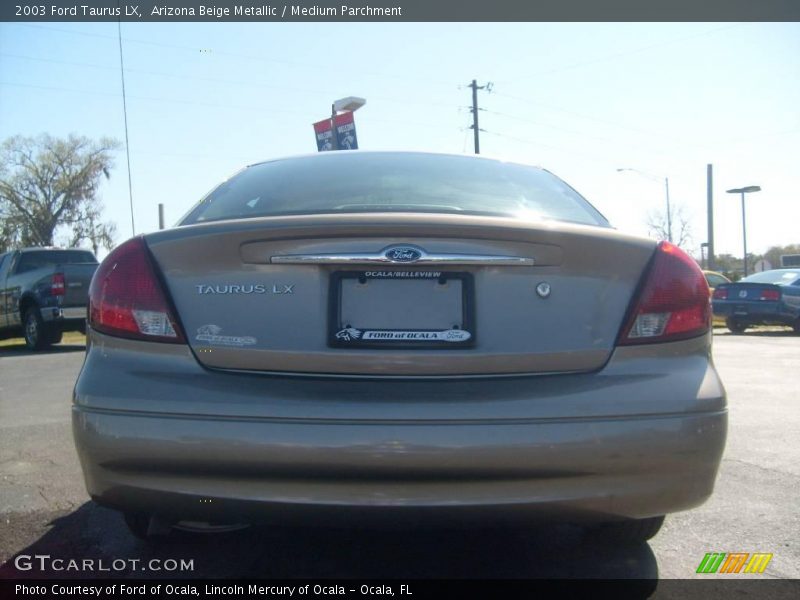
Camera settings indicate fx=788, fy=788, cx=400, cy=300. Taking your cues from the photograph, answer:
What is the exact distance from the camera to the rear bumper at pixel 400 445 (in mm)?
2143

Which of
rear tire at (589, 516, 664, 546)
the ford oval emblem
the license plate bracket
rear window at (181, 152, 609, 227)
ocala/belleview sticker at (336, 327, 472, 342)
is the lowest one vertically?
rear tire at (589, 516, 664, 546)

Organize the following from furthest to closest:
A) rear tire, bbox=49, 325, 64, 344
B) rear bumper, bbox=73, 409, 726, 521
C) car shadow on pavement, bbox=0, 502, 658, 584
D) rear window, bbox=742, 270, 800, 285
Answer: rear window, bbox=742, 270, 800, 285 < rear tire, bbox=49, 325, 64, 344 < car shadow on pavement, bbox=0, 502, 658, 584 < rear bumper, bbox=73, 409, 726, 521

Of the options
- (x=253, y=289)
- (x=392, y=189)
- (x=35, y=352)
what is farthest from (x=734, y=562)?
(x=35, y=352)

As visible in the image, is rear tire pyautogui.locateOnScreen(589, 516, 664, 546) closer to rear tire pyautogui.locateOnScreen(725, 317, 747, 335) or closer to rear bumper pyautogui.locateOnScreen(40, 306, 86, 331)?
rear bumper pyautogui.locateOnScreen(40, 306, 86, 331)

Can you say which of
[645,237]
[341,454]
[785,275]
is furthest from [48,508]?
[785,275]

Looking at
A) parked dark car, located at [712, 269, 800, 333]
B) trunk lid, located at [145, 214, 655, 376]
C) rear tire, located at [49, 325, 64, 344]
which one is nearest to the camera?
trunk lid, located at [145, 214, 655, 376]

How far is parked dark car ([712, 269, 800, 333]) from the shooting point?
15969 mm

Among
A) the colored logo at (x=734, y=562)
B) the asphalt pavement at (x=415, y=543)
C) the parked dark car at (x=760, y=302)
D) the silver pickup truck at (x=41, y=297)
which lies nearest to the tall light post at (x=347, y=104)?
the silver pickup truck at (x=41, y=297)

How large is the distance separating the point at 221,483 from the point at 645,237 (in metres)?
1.51

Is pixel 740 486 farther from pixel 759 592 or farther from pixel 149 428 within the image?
pixel 149 428

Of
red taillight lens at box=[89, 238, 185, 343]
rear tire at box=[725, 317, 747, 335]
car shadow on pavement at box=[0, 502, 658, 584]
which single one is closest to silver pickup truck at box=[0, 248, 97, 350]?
car shadow on pavement at box=[0, 502, 658, 584]

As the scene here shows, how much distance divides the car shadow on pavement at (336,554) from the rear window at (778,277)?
1522 cm

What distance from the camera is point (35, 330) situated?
1405cm

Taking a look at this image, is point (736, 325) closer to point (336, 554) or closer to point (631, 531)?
point (631, 531)
